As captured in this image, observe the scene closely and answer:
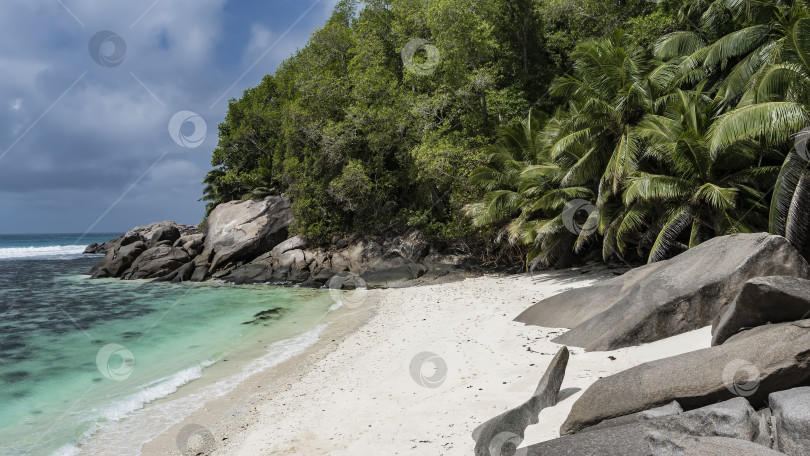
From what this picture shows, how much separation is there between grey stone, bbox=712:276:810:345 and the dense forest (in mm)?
5375

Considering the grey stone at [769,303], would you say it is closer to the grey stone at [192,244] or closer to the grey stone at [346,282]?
the grey stone at [346,282]

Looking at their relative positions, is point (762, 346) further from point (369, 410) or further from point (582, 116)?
point (582, 116)

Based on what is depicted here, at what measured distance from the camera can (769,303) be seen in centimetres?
455

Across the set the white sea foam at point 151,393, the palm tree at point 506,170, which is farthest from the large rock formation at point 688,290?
the palm tree at point 506,170

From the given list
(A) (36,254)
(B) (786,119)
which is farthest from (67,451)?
(A) (36,254)

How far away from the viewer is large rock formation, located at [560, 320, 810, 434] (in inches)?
144

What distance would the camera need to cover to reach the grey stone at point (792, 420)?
310cm

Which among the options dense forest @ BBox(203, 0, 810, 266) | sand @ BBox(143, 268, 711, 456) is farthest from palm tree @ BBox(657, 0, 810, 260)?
sand @ BBox(143, 268, 711, 456)

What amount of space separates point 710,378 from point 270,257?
2672 centimetres

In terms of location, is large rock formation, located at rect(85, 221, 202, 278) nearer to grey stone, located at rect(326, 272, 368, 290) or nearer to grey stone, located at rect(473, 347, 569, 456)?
grey stone, located at rect(326, 272, 368, 290)

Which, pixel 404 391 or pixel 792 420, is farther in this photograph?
pixel 404 391

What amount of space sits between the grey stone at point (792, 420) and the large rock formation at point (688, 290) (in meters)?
2.61

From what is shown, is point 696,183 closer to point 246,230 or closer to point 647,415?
point 647,415

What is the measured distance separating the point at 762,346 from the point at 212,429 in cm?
697
